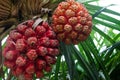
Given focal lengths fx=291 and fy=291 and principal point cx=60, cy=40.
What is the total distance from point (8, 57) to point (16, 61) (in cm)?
3

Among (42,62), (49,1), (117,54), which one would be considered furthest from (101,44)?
(42,62)

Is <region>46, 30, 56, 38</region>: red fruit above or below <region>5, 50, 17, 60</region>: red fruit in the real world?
above

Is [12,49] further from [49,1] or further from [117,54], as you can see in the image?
[117,54]

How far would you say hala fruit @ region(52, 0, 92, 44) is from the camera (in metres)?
0.83

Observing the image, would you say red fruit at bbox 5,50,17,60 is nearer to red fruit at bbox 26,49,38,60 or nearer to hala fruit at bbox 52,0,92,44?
red fruit at bbox 26,49,38,60

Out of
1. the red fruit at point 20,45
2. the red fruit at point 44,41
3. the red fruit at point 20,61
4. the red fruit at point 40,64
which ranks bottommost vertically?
the red fruit at point 40,64

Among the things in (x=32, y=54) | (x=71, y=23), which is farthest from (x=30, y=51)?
(x=71, y=23)

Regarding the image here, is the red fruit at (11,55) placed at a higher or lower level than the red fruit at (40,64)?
higher

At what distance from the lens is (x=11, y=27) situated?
1.00 meters

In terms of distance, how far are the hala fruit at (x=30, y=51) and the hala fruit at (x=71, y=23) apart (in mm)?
33

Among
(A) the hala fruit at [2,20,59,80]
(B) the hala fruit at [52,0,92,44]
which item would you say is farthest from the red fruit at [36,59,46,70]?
(B) the hala fruit at [52,0,92,44]

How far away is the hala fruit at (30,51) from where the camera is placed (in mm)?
786

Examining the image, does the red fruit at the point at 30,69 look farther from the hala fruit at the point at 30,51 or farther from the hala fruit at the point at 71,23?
the hala fruit at the point at 71,23

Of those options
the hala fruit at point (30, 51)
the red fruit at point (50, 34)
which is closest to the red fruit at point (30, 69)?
the hala fruit at point (30, 51)
